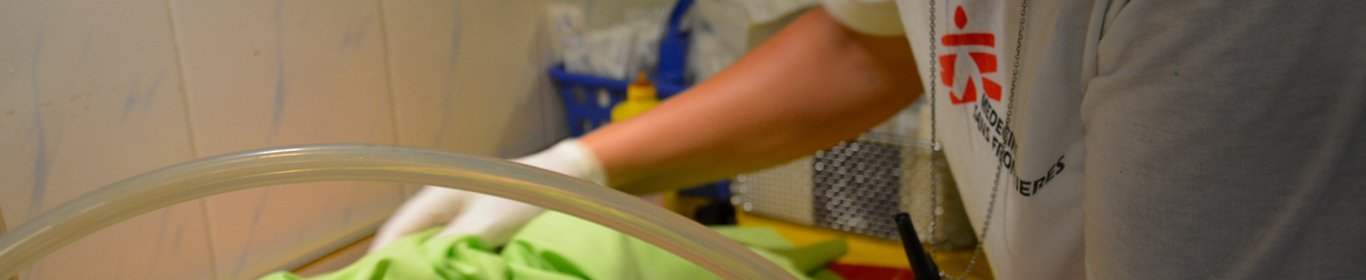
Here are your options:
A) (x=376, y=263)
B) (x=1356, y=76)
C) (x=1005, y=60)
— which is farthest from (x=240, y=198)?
(x=1356, y=76)

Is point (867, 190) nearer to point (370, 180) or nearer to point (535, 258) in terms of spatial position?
point (535, 258)

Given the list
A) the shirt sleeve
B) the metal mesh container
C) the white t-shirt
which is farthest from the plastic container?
the metal mesh container

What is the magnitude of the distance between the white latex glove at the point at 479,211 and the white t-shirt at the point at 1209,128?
1.18 ft

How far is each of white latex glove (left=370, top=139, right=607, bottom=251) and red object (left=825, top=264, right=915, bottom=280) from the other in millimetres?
195

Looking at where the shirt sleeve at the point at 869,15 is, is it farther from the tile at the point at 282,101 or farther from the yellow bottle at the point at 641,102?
the tile at the point at 282,101

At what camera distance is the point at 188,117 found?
77cm

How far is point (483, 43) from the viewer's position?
41.5 inches

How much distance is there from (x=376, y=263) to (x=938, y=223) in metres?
0.49

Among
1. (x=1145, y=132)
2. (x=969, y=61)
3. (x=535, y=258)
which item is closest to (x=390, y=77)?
(x=535, y=258)

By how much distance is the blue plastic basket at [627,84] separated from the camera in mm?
1075

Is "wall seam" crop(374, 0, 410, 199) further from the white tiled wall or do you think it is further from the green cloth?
the green cloth

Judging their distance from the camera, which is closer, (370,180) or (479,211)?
(370,180)

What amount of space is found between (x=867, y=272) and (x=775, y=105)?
0.50 feet

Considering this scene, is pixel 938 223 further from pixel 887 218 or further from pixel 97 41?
pixel 97 41
